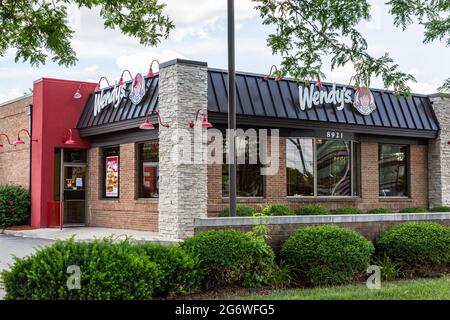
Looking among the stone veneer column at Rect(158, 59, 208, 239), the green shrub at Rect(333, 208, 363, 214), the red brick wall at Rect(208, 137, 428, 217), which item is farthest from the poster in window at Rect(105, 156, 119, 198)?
the green shrub at Rect(333, 208, 363, 214)

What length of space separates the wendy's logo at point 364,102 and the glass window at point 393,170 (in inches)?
78.4

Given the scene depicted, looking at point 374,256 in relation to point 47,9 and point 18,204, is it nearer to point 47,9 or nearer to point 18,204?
point 47,9

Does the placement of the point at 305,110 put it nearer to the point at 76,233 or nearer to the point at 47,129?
the point at 76,233

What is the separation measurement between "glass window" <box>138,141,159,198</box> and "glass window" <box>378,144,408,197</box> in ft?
30.7

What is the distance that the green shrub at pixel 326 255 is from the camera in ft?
36.4

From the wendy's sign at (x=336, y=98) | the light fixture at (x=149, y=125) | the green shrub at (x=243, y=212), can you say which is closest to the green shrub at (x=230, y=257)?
the green shrub at (x=243, y=212)

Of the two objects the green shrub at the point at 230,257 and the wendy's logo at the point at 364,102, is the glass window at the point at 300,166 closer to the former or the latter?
the wendy's logo at the point at 364,102

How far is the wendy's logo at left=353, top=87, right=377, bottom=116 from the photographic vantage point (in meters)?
23.4

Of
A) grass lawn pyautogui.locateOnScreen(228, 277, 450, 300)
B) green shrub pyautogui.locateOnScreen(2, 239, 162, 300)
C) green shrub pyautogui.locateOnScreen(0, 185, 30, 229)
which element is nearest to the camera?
green shrub pyautogui.locateOnScreen(2, 239, 162, 300)

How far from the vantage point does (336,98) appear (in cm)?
2275

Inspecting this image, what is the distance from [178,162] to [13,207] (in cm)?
960

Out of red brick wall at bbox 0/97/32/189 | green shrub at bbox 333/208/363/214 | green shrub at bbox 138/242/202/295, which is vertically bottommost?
green shrub at bbox 138/242/202/295

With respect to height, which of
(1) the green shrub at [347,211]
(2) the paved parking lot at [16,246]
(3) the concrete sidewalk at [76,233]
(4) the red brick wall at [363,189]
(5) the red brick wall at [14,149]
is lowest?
(2) the paved parking lot at [16,246]

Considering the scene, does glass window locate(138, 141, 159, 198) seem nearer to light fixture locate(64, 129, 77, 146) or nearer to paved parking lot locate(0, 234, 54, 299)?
light fixture locate(64, 129, 77, 146)
